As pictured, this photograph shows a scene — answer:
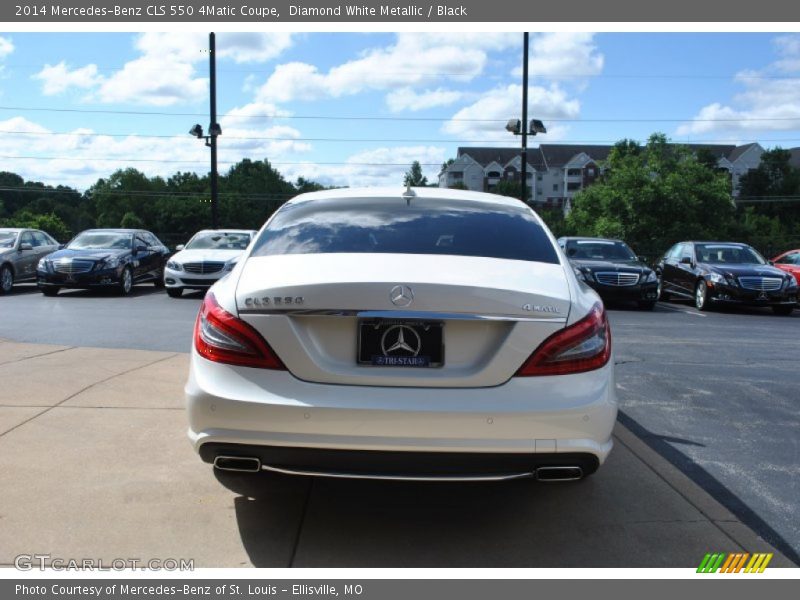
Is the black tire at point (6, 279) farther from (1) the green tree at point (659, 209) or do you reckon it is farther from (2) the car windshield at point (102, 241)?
(1) the green tree at point (659, 209)

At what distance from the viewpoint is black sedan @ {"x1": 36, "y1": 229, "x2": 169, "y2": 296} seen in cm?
1695

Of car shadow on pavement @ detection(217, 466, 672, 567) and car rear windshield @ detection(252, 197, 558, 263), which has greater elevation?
car rear windshield @ detection(252, 197, 558, 263)

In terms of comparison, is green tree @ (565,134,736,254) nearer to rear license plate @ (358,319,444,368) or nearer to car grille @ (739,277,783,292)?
car grille @ (739,277,783,292)

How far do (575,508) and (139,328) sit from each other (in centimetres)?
830

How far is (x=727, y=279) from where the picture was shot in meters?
16.3

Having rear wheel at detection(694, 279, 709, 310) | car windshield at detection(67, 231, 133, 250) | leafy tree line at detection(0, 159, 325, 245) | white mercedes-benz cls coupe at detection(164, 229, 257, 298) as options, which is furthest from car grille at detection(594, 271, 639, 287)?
leafy tree line at detection(0, 159, 325, 245)

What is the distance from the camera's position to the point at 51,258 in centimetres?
1716

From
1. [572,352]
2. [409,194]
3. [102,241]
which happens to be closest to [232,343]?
[572,352]

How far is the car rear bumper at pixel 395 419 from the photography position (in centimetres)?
316

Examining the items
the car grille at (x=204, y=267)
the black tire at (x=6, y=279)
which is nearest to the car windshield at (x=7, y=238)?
the black tire at (x=6, y=279)

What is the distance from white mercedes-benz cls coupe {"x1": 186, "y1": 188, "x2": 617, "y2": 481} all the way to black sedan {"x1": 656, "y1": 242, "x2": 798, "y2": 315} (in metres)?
14.2

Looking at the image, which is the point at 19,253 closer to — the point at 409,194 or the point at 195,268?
the point at 195,268

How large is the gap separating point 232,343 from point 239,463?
52 cm

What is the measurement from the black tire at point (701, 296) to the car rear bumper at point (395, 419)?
14435 millimetres
